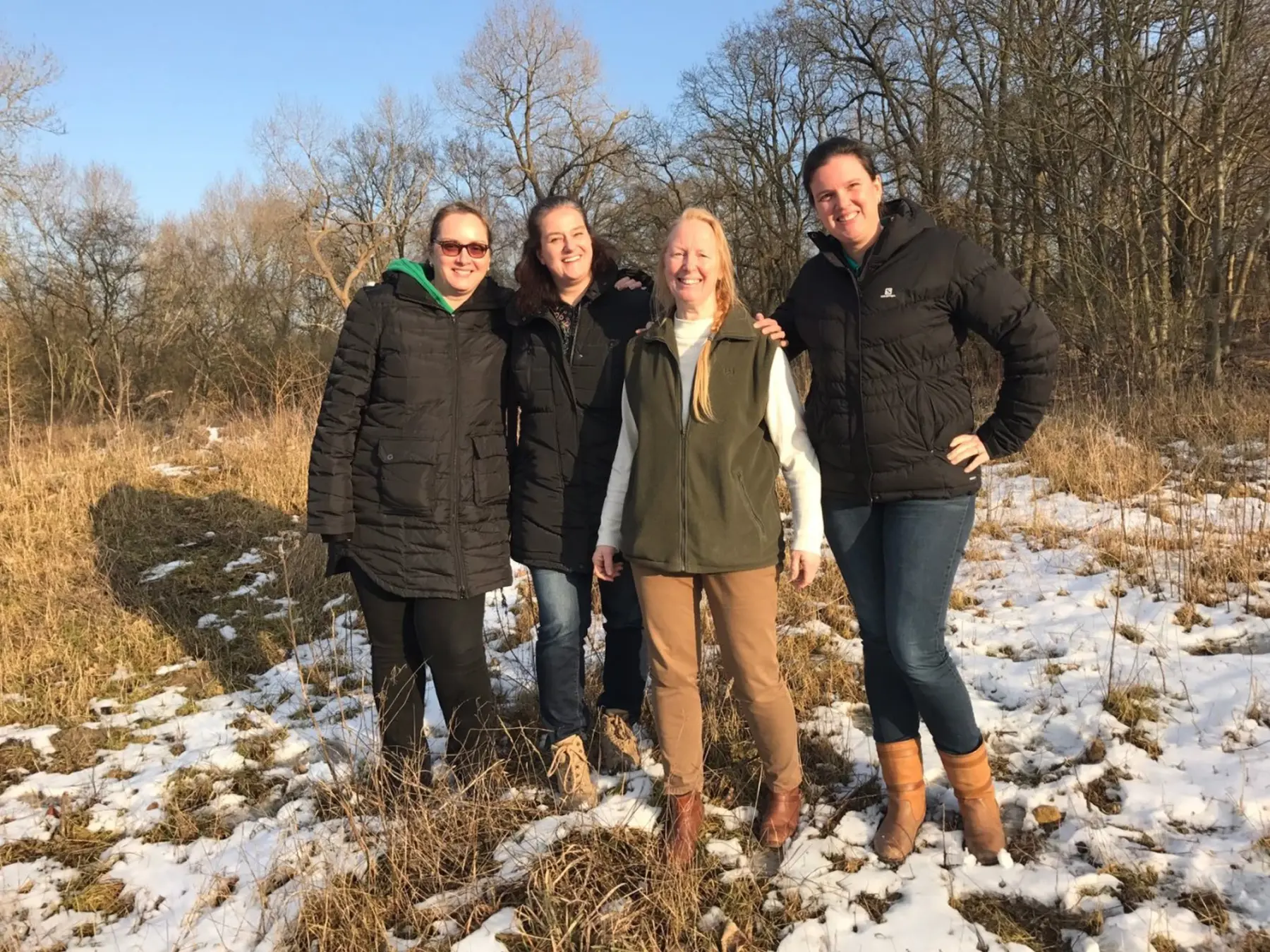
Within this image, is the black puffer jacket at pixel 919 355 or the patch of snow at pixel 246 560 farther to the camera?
the patch of snow at pixel 246 560

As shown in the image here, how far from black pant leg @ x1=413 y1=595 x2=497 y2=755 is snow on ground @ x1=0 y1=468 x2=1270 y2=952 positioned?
0.38 m

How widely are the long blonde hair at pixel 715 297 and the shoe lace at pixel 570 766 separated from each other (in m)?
1.34

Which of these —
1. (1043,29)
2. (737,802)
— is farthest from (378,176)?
(737,802)

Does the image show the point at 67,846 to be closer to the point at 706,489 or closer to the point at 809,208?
the point at 706,489

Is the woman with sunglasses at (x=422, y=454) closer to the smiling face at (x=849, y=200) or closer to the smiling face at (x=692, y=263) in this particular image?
the smiling face at (x=692, y=263)

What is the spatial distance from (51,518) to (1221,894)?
297 inches

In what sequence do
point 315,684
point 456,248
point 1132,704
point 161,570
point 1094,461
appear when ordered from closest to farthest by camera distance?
point 456,248, point 1132,704, point 315,684, point 161,570, point 1094,461

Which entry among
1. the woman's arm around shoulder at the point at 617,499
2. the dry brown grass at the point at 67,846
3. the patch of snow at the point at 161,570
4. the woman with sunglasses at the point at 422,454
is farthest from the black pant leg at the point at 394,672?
the patch of snow at the point at 161,570

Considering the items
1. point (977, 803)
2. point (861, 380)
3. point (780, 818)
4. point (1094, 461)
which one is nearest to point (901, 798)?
point (977, 803)

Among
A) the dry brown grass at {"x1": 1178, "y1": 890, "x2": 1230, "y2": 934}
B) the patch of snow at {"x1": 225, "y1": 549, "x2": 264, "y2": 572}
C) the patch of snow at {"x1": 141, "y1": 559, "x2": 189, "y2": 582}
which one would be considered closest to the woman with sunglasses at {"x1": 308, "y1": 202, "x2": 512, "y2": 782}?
the dry brown grass at {"x1": 1178, "y1": 890, "x2": 1230, "y2": 934}

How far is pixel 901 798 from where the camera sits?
96.2 inches

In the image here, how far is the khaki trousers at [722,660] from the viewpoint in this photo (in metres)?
2.27

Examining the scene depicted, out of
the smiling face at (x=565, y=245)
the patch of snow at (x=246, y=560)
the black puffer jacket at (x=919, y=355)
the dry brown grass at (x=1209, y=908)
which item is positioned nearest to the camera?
the dry brown grass at (x=1209, y=908)

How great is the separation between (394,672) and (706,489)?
139 centimetres
